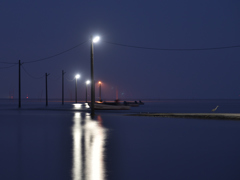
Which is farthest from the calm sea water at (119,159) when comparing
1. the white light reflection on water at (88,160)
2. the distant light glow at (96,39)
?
the distant light glow at (96,39)

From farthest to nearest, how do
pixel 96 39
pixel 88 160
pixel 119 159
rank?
1. pixel 96 39
2. pixel 119 159
3. pixel 88 160

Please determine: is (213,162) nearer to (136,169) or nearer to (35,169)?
(136,169)

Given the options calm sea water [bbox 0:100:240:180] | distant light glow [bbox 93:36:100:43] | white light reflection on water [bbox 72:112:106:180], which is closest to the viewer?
white light reflection on water [bbox 72:112:106:180]

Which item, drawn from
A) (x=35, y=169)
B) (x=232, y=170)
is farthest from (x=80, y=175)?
(x=232, y=170)

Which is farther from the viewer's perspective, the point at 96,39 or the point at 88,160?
the point at 96,39

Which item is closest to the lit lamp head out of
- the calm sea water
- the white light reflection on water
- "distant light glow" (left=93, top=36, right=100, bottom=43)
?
"distant light glow" (left=93, top=36, right=100, bottom=43)

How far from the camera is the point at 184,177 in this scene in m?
Answer: 8.37

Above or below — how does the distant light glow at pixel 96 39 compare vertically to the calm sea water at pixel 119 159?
above

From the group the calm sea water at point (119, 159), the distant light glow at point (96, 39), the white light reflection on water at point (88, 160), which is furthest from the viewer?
the distant light glow at point (96, 39)

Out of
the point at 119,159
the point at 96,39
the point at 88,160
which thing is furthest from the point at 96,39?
the point at 88,160

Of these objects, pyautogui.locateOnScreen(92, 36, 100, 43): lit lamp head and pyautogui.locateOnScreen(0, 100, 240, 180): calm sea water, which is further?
pyautogui.locateOnScreen(92, 36, 100, 43): lit lamp head

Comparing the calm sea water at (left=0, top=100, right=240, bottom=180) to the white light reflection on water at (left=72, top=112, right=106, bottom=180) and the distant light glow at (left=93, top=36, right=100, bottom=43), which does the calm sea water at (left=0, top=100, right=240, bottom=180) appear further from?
the distant light glow at (left=93, top=36, right=100, bottom=43)

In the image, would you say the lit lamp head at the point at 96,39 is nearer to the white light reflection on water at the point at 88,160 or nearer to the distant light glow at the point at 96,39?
the distant light glow at the point at 96,39

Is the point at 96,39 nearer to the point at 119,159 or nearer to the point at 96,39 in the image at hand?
the point at 96,39
